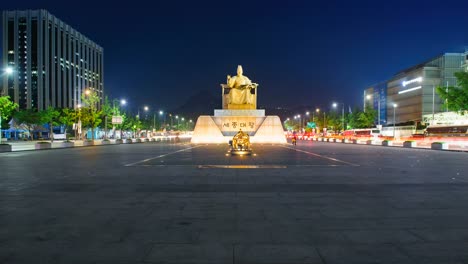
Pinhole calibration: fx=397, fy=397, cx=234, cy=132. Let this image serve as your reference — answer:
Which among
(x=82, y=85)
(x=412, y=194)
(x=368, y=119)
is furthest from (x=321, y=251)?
(x=82, y=85)

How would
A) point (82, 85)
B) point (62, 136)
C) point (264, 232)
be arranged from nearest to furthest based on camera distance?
point (264, 232) → point (62, 136) → point (82, 85)

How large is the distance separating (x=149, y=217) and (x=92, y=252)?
2.20 m

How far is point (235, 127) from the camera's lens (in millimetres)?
56719

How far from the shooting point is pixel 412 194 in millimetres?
10492

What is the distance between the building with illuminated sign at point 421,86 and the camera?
99375 mm

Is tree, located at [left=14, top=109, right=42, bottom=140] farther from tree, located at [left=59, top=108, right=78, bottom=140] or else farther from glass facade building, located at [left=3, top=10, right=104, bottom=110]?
glass facade building, located at [left=3, top=10, right=104, bottom=110]

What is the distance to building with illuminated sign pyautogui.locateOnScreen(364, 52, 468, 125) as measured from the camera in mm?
99375

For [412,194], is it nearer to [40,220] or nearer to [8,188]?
[40,220]

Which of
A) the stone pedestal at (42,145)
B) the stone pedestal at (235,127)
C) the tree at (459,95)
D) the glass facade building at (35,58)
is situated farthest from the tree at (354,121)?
the stone pedestal at (42,145)

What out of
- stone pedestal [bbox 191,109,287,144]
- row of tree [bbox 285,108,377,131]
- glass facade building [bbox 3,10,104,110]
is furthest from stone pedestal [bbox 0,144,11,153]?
row of tree [bbox 285,108,377,131]

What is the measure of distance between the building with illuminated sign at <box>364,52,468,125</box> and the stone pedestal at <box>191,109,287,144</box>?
50064 millimetres

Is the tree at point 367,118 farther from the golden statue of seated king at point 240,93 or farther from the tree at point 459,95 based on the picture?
the golden statue of seated king at point 240,93

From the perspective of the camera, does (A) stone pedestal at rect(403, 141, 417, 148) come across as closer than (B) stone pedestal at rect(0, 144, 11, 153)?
No

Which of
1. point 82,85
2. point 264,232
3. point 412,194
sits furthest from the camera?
point 82,85
